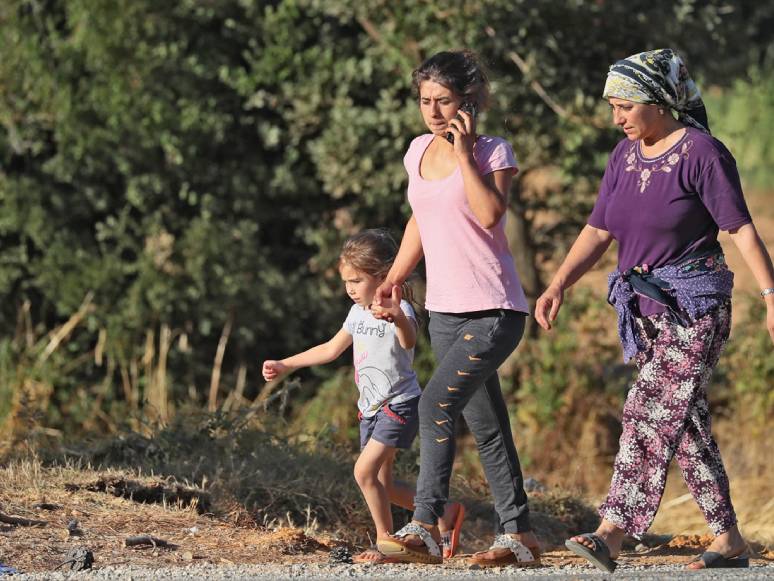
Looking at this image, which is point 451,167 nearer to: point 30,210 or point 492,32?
point 492,32

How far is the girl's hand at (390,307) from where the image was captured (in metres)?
5.20

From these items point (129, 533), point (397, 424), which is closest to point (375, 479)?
point (397, 424)

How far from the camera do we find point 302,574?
4.64m

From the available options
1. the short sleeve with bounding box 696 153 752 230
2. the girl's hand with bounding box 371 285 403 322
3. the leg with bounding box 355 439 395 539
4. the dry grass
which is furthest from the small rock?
the short sleeve with bounding box 696 153 752 230

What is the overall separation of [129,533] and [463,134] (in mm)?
2025

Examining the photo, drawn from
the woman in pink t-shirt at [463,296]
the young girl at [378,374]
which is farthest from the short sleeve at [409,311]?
the woman in pink t-shirt at [463,296]

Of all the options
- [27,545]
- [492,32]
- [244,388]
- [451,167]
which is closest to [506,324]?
[451,167]

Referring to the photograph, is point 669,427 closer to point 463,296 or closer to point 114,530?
point 463,296

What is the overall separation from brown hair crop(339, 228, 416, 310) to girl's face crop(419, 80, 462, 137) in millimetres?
598

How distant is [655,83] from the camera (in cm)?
499

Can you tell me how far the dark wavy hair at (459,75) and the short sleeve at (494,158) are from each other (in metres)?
0.19

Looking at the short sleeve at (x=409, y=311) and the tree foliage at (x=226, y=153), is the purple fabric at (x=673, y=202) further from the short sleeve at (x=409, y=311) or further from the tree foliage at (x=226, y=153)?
the tree foliage at (x=226, y=153)

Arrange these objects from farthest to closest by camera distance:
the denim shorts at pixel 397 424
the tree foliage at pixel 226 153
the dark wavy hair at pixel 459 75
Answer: the tree foliage at pixel 226 153 → the denim shorts at pixel 397 424 → the dark wavy hair at pixel 459 75

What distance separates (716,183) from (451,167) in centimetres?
93
